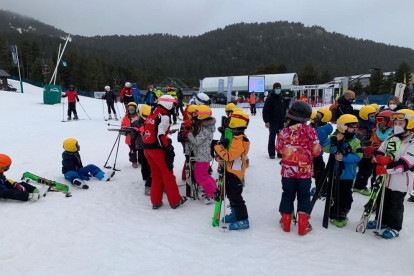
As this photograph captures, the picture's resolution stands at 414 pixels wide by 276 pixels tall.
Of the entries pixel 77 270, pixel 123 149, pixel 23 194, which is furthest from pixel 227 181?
pixel 123 149

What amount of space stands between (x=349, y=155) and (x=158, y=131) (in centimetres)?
291

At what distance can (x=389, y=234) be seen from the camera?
386cm

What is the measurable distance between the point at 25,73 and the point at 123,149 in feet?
271

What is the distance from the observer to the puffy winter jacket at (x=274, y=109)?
26.4ft

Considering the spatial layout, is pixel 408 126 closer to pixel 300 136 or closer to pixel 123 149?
pixel 300 136

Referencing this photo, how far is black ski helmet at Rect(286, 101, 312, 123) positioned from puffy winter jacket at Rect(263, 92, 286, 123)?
13.5 feet

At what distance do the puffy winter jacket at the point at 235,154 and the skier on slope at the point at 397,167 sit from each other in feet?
5.71

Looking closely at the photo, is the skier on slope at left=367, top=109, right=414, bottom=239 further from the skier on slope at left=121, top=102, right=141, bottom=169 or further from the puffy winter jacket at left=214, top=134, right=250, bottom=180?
the skier on slope at left=121, top=102, right=141, bottom=169

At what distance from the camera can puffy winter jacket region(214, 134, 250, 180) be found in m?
4.15

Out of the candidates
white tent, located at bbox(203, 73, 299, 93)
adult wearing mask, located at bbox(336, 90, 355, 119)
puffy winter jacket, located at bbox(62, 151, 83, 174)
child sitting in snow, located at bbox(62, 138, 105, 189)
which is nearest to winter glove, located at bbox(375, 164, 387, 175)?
adult wearing mask, located at bbox(336, 90, 355, 119)

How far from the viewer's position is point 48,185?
5.77 metres

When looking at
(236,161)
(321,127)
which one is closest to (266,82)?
(321,127)

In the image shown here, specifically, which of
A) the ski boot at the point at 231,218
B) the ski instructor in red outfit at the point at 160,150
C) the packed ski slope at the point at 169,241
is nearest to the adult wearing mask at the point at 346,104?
the packed ski slope at the point at 169,241

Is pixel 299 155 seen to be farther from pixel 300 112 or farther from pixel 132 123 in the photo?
pixel 132 123
